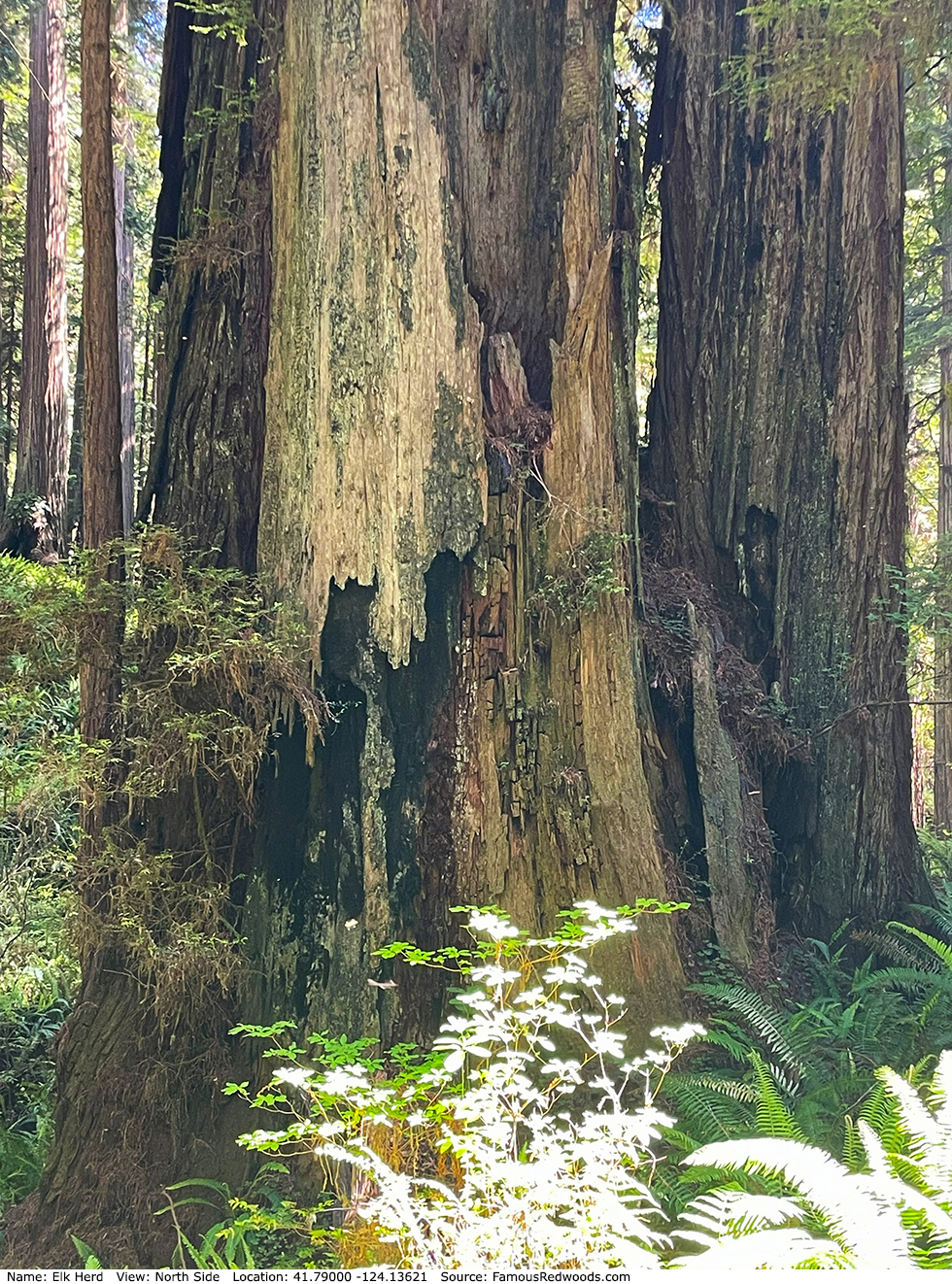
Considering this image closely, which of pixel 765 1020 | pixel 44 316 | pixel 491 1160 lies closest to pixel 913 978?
pixel 765 1020

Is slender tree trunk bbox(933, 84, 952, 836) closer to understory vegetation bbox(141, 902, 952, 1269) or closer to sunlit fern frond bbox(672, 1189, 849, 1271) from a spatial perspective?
understory vegetation bbox(141, 902, 952, 1269)

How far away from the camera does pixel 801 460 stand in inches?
215

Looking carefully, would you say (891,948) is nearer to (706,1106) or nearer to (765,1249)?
(706,1106)

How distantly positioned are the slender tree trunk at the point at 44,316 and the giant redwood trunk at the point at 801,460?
26.7ft

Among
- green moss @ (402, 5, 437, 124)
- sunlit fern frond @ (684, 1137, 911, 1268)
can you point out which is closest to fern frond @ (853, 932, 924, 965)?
sunlit fern frond @ (684, 1137, 911, 1268)

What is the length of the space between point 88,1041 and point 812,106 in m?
6.01

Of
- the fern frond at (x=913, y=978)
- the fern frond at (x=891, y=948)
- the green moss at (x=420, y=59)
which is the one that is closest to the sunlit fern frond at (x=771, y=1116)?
the fern frond at (x=913, y=978)

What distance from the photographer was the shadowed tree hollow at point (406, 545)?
3846 millimetres

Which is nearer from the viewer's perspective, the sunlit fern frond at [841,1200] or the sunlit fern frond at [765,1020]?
the sunlit fern frond at [841,1200]

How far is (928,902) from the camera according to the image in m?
5.32

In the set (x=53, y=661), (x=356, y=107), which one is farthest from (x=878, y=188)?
(x=53, y=661)

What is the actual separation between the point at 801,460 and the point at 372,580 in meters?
2.88

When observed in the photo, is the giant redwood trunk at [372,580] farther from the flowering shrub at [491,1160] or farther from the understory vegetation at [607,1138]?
the flowering shrub at [491,1160]

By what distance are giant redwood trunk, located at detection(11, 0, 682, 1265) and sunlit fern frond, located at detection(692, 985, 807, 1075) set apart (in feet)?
0.70
